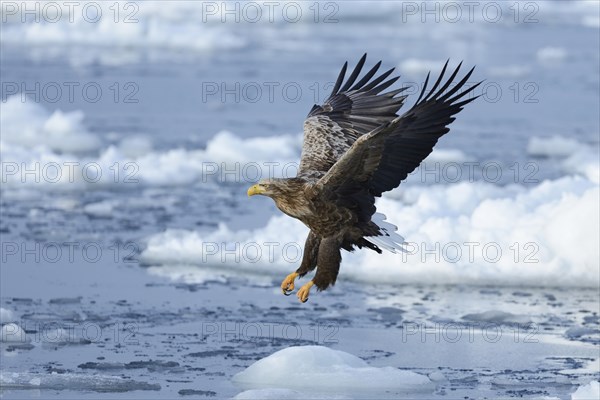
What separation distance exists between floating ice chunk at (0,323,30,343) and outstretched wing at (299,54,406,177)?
194 cm

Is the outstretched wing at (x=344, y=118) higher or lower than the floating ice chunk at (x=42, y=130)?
lower

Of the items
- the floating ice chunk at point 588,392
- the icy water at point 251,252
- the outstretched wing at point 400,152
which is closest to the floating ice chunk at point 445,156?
the icy water at point 251,252

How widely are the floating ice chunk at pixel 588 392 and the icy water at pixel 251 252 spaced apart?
17.5 inches

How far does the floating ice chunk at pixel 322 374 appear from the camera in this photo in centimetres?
677

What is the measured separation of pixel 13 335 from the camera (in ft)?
24.8

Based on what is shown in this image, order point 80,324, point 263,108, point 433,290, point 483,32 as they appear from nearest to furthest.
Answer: point 80,324
point 433,290
point 263,108
point 483,32

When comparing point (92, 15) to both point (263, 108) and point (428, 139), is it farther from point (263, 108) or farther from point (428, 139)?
point (428, 139)

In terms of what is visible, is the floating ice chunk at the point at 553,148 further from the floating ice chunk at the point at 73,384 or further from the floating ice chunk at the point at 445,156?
the floating ice chunk at the point at 73,384

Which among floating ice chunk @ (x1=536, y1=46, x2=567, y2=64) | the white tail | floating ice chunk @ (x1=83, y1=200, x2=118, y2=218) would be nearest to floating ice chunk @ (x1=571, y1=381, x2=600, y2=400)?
the white tail

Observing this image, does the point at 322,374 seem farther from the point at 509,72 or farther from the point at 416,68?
the point at 509,72

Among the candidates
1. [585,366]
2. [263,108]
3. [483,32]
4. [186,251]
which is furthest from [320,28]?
[585,366]

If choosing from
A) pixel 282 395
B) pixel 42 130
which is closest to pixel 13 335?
pixel 282 395

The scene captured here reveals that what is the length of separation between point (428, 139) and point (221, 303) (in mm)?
2625

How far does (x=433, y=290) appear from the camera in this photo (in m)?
8.98
